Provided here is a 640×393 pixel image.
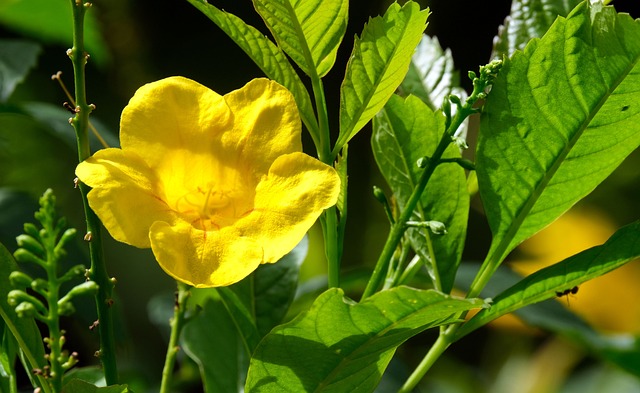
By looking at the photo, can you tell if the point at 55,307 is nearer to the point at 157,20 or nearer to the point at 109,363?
the point at 109,363

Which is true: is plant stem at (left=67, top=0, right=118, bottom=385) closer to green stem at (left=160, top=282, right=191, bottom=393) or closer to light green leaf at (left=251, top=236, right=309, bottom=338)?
green stem at (left=160, top=282, right=191, bottom=393)

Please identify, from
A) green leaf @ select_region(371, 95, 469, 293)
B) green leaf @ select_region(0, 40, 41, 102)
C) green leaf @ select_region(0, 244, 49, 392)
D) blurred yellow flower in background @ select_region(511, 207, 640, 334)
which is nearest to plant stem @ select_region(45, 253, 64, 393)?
green leaf @ select_region(0, 244, 49, 392)

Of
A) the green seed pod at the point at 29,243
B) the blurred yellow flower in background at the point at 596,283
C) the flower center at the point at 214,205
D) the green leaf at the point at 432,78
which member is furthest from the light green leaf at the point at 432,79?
the blurred yellow flower in background at the point at 596,283

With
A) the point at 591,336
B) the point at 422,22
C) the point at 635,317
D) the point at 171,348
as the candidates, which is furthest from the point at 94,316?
the point at 635,317

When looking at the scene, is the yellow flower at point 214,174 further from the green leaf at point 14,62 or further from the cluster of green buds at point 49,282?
the green leaf at point 14,62

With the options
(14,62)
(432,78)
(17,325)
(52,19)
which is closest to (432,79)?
(432,78)


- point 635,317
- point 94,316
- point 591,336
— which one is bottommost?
point 635,317

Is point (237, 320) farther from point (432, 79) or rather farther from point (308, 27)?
point (432, 79)
